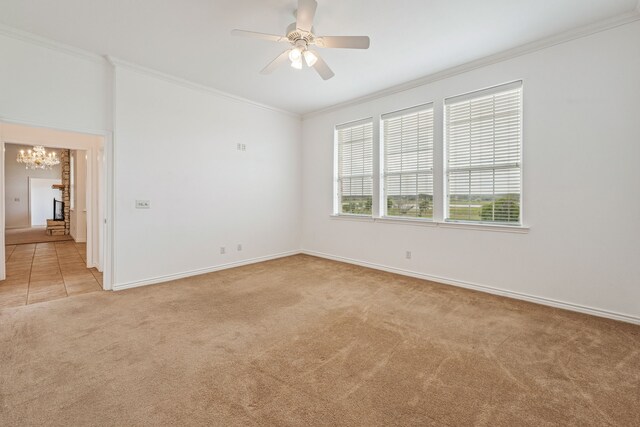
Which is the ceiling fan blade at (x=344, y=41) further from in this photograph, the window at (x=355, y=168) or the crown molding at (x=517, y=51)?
the window at (x=355, y=168)

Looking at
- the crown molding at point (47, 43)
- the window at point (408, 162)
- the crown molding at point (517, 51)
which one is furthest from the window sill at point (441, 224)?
the crown molding at point (47, 43)

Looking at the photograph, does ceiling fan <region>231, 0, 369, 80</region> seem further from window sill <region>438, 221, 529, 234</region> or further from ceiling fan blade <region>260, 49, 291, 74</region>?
window sill <region>438, 221, 529, 234</region>

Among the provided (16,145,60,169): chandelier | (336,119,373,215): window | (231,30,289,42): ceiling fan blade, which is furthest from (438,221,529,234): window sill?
(16,145,60,169): chandelier

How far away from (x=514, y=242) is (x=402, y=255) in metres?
1.55

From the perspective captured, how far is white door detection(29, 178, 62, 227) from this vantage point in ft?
36.2

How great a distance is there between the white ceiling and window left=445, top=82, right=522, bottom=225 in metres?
0.59

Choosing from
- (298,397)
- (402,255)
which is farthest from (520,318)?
(298,397)

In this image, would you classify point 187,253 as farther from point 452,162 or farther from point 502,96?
point 502,96

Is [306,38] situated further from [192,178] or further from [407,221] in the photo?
[407,221]

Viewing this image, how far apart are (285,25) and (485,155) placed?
9.59ft

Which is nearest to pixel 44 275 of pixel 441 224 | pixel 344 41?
pixel 344 41

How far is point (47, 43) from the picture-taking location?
10.6 ft

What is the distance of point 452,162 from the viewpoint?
399 cm

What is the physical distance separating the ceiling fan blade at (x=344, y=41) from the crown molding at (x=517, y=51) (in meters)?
2.03
